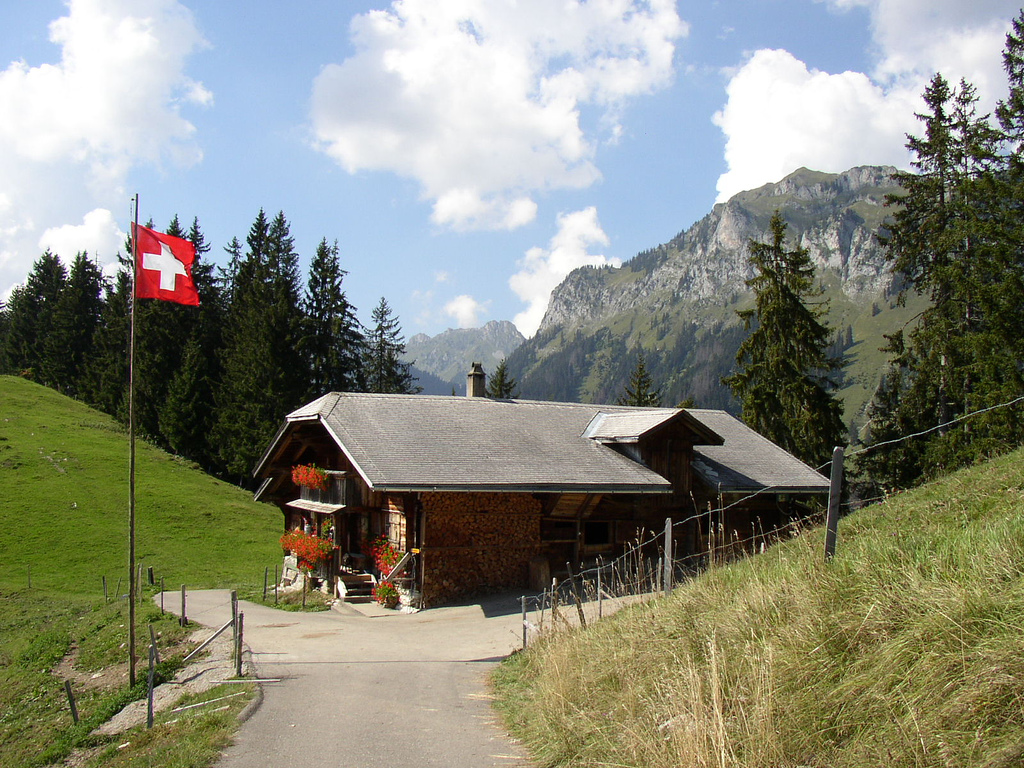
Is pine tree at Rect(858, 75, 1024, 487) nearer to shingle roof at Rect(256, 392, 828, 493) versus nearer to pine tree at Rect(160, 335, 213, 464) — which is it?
shingle roof at Rect(256, 392, 828, 493)

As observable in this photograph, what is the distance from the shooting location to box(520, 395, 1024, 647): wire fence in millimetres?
11332

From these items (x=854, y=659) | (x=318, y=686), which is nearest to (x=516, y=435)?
(x=318, y=686)

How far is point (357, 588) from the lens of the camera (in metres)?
20.5

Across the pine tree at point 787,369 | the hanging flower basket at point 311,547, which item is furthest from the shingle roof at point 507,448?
the pine tree at point 787,369

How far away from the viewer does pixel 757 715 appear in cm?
519

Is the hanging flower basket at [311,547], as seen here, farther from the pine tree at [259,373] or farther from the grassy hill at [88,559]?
the pine tree at [259,373]

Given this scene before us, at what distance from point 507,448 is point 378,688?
1007 centimetres

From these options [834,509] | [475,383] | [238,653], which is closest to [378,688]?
[238,653]

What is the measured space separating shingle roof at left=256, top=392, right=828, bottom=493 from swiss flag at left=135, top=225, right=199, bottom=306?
604 cm

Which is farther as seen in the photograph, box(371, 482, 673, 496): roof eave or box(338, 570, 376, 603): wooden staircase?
box(338, 570, 376, 603): wooden staircase

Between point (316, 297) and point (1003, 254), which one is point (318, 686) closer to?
point (1003, 254)

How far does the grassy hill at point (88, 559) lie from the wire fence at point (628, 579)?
500 cm

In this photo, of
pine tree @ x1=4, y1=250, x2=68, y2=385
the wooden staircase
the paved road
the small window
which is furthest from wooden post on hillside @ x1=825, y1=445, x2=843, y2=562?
pine tree @ x1=4, y1=250, x2=68, y2=385

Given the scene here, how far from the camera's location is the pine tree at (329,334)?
165ft
